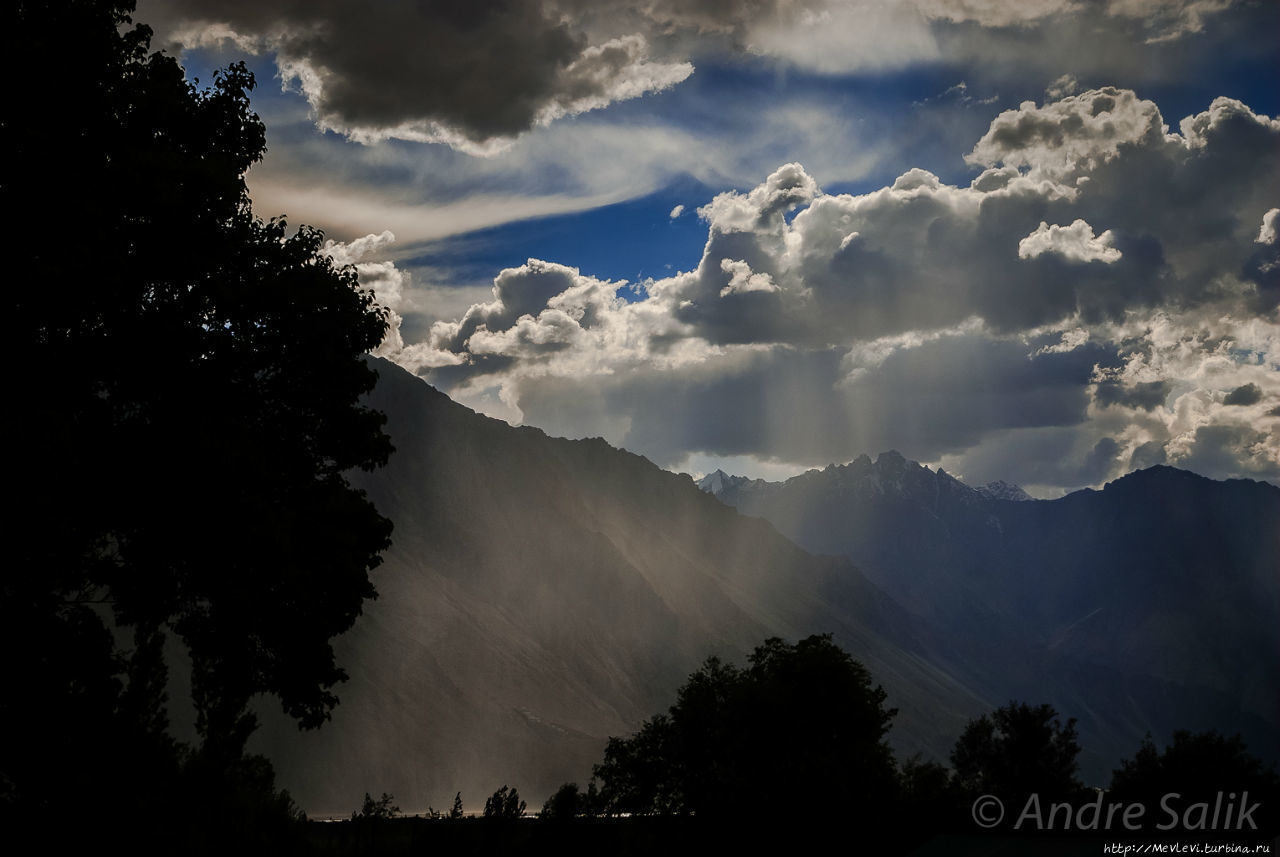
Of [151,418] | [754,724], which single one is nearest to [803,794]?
[151,418]

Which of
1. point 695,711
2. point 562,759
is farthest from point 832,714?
point 562,759

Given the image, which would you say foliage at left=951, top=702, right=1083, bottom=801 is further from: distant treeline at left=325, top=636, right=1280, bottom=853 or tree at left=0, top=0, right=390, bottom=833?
tree at left=0, top=0, right=390, bottom=833

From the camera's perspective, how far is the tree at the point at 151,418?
17672mm

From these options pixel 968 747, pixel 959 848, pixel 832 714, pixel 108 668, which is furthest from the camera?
pixel 968 747

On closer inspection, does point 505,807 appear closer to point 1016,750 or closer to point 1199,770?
point 1199,770

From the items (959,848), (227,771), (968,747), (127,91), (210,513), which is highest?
(127,91)

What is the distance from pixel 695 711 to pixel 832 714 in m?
8.38

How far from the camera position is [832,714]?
190ft

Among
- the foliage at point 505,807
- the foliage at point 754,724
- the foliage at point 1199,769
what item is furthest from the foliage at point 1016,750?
the foliage at point 505,807

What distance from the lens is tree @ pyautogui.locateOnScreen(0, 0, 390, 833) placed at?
1767 centimetres

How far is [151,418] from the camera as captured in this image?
792 inches

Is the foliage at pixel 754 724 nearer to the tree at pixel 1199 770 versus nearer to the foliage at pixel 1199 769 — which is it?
the tree at pixel 1199 770

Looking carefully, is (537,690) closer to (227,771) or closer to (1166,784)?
(1166,784)

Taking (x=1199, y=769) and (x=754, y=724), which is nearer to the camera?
(x=1199, y=769)
